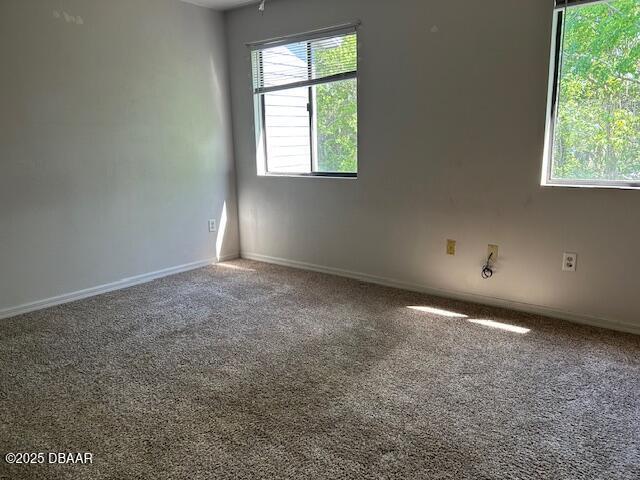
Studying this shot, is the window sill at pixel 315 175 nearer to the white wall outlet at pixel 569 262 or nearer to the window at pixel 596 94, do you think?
the window at pixel 596 94

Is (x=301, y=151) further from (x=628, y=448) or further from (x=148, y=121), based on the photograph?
(x=628, y=448)

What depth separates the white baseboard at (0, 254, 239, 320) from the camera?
3.40 meters

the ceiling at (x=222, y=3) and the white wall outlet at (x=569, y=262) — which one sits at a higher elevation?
the ceiling at (x=222, y=3)

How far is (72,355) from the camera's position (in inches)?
107

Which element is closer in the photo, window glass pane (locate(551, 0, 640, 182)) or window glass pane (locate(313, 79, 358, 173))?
window glass pane (locate(551, 0, 640, 182))

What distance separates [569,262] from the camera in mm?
3055

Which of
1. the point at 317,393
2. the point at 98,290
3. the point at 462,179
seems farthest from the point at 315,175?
the point at 317,393

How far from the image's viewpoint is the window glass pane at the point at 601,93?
108 inches

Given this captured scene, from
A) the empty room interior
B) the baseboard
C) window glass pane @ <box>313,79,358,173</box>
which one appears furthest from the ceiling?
the baseboard

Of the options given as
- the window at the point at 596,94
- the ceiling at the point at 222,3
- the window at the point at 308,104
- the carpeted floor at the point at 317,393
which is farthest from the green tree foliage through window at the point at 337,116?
the window at the point at 596,94

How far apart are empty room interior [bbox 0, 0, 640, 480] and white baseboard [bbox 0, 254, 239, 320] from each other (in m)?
0.02

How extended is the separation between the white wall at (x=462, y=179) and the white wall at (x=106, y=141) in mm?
873

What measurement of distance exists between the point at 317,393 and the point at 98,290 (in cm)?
239

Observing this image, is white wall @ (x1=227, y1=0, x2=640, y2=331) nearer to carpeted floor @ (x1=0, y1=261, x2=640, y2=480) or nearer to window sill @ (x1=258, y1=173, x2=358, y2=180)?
window sill @ (x1=258, y1=173, x2=358, y2=180)
